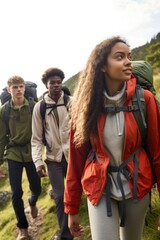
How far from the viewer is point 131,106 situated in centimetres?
306

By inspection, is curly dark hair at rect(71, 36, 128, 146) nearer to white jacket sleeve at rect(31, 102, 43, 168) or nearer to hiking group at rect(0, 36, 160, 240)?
hiking group at rect(0, 36, 160, 240)

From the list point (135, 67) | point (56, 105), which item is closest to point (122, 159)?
point (135, 67)

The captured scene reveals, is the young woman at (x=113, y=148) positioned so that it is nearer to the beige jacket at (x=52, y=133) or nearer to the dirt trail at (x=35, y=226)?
the beige jacket at (x=52, y=133)

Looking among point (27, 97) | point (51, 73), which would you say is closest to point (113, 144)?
point (51, 73)

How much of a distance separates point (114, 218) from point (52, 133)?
Answer: 254 centimetres

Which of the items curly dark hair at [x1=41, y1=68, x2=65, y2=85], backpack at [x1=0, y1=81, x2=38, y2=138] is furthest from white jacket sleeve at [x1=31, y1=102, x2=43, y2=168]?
backpack at [x1=0, y1=81, x2=38, y2=138]

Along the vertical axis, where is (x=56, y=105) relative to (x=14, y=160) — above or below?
above

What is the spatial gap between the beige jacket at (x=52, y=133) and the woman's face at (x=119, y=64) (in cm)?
230

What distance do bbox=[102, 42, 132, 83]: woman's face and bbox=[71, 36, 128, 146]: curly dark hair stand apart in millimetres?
52

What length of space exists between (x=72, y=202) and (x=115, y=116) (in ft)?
3.11

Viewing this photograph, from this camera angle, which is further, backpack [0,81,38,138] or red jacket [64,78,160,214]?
backpack [0,81,38,138]

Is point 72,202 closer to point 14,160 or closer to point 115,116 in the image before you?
point 115,116

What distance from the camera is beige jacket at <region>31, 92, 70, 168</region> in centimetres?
541

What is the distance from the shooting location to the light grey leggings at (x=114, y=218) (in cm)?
306
